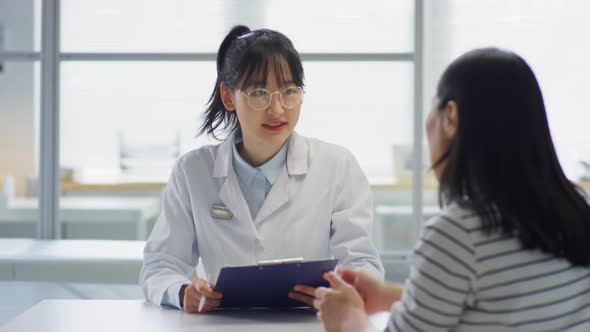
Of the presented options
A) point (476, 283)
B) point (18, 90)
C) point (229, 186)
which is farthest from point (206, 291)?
point (18, 90)

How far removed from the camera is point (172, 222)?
213 centimetres

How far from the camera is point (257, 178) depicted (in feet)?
7.25

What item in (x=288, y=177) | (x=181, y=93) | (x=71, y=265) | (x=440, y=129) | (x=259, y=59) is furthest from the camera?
(x=181, y=93)

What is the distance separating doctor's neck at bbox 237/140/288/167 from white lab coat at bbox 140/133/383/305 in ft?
0.17

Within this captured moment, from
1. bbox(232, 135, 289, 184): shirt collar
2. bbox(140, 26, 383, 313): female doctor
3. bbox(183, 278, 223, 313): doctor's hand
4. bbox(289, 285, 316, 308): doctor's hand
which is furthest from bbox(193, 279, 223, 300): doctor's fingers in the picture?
bbox(232, 135, 289, 184): shirt collar

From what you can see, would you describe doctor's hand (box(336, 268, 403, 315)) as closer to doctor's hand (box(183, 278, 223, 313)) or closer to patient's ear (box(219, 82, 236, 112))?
doctor's hand (box(183, 278, 223, 313))

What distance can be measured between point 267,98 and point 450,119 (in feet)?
3.03

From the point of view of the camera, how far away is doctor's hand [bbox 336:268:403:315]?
1566mm

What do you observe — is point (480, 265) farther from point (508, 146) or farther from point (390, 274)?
point (390, 274)

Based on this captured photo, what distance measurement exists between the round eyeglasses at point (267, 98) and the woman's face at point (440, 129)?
2.71 feet

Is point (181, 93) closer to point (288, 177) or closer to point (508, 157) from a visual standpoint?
point (288, 177)

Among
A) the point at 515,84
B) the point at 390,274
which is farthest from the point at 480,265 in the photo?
the point at 390,274

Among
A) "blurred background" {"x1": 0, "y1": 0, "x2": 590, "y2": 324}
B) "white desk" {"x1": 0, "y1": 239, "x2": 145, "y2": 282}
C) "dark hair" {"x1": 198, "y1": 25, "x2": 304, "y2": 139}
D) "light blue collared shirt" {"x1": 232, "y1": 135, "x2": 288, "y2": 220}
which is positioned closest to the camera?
"dark hair" {"x1": 198, "y1": 25, "x2": 304, "y2": 139}

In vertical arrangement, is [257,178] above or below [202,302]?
above
